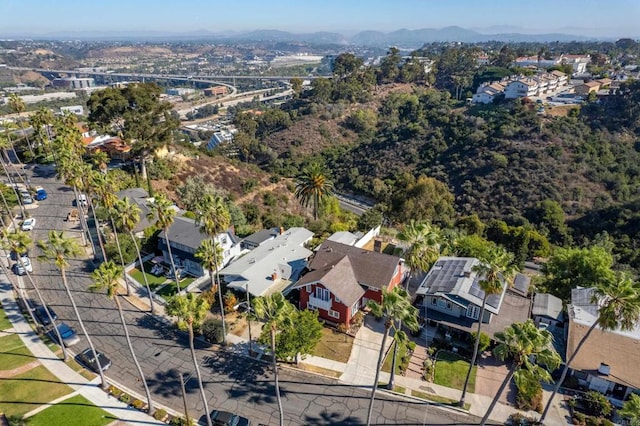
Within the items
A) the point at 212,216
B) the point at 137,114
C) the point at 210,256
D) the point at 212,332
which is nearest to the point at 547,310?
the point at 212,332

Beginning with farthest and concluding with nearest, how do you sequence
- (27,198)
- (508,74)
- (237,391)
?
(508,74), (27,198), (237,391)

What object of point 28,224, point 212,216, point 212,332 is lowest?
point 212,332

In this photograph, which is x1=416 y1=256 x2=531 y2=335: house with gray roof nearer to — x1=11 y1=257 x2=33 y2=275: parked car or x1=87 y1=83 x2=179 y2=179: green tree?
x1=11 y1=257 x2=33 y2=275: parked car

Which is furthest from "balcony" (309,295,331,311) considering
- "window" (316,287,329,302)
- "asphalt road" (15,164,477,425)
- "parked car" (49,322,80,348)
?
"parked car" (49,322,80,348)

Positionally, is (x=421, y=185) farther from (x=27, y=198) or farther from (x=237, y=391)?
(x=27, y=198)

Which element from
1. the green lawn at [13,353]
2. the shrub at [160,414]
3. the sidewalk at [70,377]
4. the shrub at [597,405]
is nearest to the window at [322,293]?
the shrub at [160,414]

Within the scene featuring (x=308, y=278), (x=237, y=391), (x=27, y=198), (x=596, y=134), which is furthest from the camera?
(x=596, y=134)

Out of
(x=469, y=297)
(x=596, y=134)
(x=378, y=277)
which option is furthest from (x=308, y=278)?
(x=596, y=134)

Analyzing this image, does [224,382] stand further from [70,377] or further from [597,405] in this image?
[597,405]
